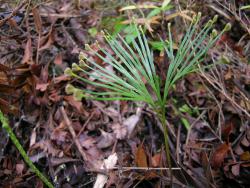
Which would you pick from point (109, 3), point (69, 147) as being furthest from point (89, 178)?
point (109, 3)

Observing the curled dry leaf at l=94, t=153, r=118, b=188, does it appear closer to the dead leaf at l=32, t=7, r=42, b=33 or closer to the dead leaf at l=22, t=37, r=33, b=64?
the dead leaf at l=22, t=37, r=33, b=64

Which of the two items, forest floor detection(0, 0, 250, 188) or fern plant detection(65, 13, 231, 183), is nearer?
fern plant detection(65, 13, 231, 183)

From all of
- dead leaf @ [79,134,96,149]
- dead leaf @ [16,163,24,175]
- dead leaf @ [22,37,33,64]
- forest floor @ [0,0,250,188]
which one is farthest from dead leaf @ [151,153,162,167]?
dead leaf @ [22,37,33,64]

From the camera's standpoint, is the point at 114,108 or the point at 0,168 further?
the point at 114,108

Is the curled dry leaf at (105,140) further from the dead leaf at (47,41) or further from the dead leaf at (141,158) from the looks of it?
the dead leaf at (47,41)

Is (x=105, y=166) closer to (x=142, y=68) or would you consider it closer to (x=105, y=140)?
(x=105, y=140)

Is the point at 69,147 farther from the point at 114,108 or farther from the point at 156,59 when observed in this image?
the point at 156,59

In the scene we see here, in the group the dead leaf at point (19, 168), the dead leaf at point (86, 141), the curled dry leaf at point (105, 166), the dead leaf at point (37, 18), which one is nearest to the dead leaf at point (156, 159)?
the curled dry leaf at point (105, 166)

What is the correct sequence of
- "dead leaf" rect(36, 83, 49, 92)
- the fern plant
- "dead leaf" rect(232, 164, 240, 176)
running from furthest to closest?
"dead leaf" rect(36, 83, 49, 92), "dead leaf" rect(232, 164, 240, 176), the fern plant
